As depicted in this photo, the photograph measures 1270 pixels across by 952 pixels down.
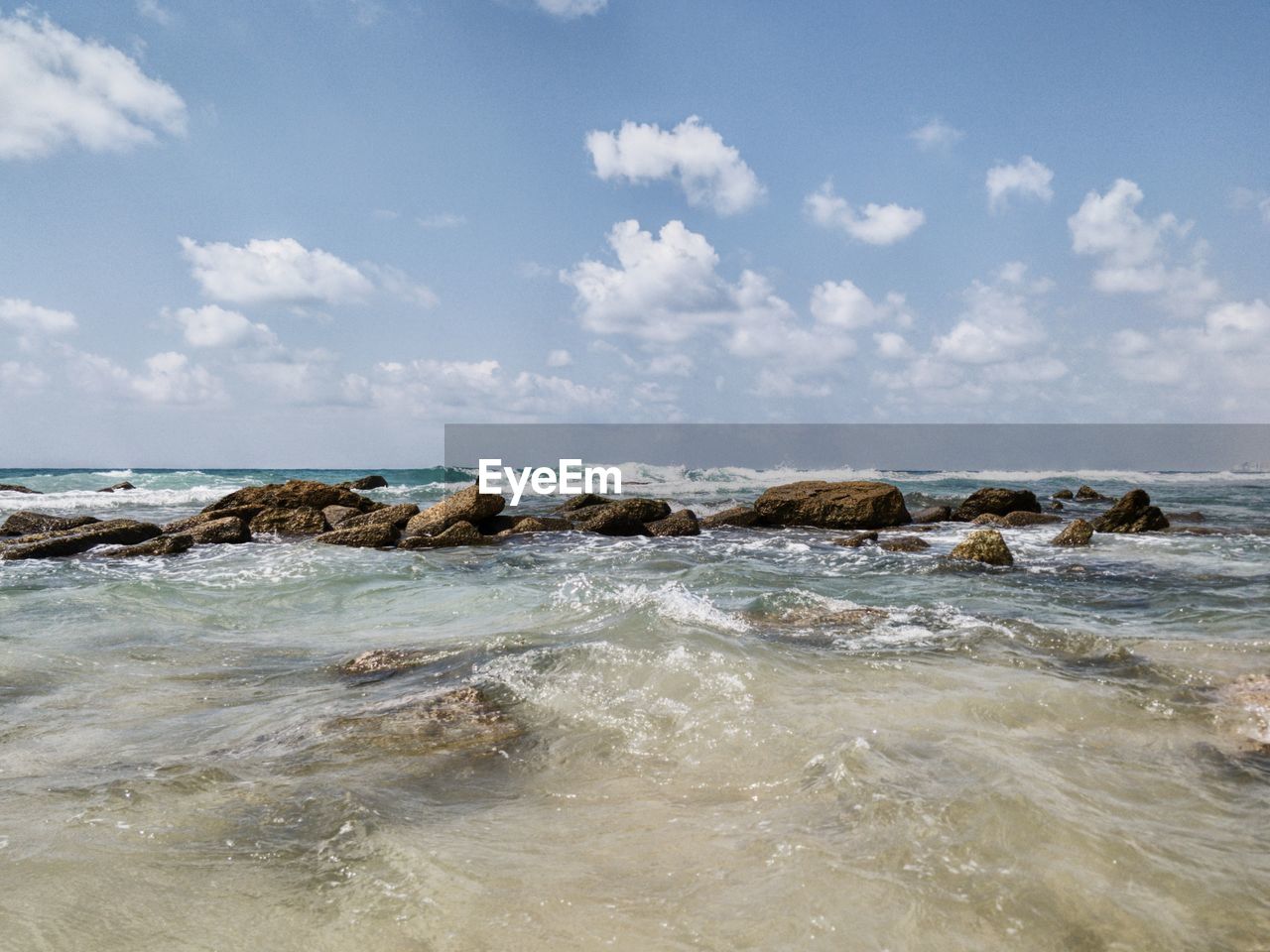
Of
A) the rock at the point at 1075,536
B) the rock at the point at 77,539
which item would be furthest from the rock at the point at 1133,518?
the rock at the point at 77,539

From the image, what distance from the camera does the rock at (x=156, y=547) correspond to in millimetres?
11586

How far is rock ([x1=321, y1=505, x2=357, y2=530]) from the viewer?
1582 cm

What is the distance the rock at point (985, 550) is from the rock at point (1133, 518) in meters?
5.56

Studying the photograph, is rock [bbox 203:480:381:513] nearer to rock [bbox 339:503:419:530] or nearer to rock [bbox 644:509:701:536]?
rock [bbox 339:503:419:530]

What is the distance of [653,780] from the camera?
10.6 feet

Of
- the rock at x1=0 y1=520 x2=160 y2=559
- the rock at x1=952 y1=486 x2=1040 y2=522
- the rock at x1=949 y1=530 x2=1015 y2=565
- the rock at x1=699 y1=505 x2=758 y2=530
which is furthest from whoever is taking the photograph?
the rock at x1=952 y1=486 x2=1040 y2=522

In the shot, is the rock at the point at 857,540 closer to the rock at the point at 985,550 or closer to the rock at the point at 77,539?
the rock at the point at 985,550

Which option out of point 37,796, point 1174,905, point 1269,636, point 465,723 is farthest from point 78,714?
point 1269,636

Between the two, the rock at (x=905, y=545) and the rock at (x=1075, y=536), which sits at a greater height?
the rock at (x=1075, y=536)

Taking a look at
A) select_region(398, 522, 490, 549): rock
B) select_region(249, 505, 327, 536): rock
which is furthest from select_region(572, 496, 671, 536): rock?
select_region(249, 505, 327, 536): rock

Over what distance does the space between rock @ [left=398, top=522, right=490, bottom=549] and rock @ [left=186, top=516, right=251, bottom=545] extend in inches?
119

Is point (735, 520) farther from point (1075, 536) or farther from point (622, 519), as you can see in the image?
point (1075, 536)

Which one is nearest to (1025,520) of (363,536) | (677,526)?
(677,526)

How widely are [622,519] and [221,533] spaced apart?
24.5ft
